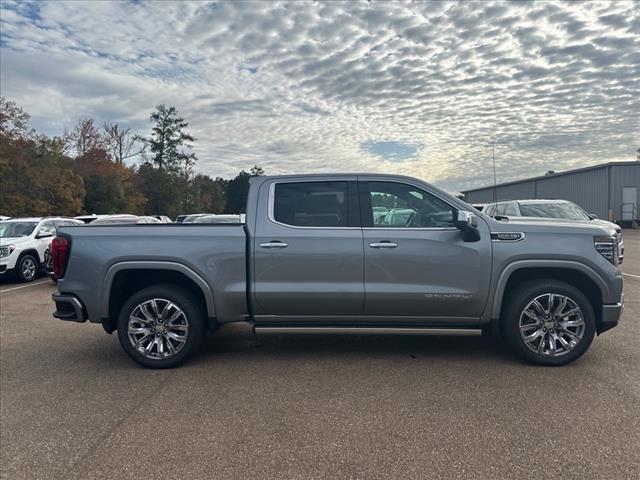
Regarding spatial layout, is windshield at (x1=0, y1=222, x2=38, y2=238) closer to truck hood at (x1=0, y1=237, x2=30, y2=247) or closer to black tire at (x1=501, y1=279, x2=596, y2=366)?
truck hood at (x1=0, y1=237, x2=30, y2=247)

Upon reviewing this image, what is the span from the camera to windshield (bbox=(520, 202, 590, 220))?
11500mm

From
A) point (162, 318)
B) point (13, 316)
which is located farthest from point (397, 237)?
point (13, 316)

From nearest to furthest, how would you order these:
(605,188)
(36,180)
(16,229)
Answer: (16,229)
(36,180)
(605,188)

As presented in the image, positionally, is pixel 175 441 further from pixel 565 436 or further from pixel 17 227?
pixel 17 227

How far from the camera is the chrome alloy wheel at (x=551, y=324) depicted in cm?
466

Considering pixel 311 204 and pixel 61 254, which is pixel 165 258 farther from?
pixel 311 204

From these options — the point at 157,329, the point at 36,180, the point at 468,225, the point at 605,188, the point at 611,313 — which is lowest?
the point at 157,329

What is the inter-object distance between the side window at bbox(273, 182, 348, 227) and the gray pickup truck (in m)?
0.01

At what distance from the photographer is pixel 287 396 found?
4102 millimetres

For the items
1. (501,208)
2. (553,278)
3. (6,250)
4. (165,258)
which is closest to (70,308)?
(165,258)

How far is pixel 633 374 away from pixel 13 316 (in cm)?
871

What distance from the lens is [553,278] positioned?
4.83 metres

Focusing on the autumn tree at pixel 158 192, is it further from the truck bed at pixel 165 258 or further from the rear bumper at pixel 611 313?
the rear bumper at pixel 611 313

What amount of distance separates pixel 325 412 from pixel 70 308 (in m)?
2.92
